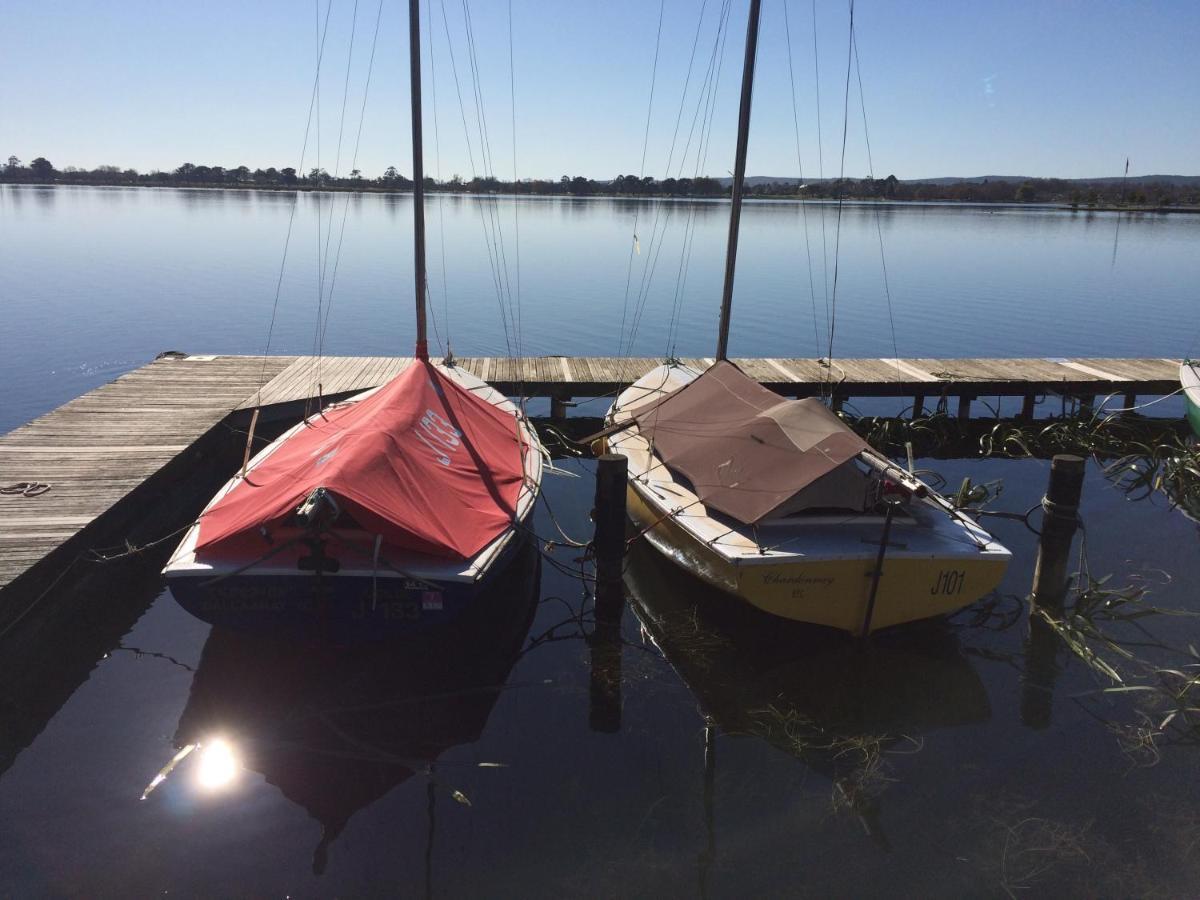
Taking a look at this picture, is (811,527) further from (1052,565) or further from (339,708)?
(339,708)

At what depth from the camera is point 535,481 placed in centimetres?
1107

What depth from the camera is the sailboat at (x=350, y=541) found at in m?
7.88

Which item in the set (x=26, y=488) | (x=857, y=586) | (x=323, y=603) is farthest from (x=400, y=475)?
(x=26, y=488)

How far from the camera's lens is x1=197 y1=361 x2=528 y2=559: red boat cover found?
26.7 ft

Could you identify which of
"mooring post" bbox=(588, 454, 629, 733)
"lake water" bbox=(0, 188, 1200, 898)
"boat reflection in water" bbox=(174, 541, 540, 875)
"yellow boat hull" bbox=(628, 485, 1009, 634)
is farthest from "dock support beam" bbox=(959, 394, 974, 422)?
"boat reflection in water" bbox=(174, 541, 540, 875)

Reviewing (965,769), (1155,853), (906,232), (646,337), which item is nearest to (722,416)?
(965,769)

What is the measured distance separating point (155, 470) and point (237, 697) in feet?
15.8

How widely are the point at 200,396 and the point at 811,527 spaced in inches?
487

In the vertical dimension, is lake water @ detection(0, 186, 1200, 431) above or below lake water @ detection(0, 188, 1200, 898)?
above

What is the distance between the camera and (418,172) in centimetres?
1296

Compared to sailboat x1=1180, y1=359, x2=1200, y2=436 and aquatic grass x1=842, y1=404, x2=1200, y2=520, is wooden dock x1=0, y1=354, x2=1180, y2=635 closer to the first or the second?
aquatic grass x1=842, y1=404, x2=1200, y2=520

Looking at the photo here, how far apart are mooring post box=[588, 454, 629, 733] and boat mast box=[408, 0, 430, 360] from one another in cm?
409

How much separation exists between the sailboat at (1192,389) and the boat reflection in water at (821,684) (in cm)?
991

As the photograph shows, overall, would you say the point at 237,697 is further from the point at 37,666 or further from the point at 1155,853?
the point at 1155,853
